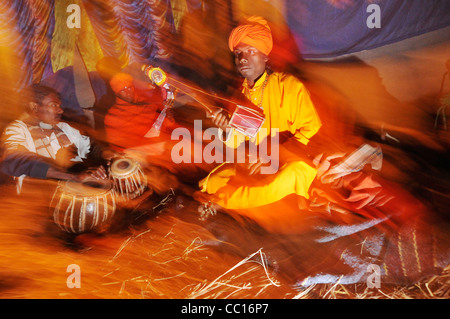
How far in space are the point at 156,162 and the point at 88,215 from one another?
63 cm

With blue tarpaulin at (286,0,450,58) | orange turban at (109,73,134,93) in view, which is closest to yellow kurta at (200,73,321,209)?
blue tarpaulin at (286,0,450,58)

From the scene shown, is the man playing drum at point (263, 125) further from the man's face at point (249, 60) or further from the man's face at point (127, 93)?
the man's face at point (127, 93)

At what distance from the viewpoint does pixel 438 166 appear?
9.09 feet

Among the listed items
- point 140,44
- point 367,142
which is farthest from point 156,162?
point 367,142

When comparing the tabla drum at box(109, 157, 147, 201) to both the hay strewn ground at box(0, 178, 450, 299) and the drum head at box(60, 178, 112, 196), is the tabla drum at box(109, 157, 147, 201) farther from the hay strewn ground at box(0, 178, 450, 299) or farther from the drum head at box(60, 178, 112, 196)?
the hay strewn ground at box(0, 178, 450, 299)

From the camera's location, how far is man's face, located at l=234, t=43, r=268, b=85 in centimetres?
282

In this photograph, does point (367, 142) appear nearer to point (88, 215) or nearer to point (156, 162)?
point (156, 162)

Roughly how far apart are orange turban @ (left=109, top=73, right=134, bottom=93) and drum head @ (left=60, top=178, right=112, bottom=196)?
2.32ft

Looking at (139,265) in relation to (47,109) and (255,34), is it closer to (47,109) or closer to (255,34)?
(47,109)

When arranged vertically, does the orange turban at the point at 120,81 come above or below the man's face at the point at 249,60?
below

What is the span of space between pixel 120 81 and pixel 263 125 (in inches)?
44.9

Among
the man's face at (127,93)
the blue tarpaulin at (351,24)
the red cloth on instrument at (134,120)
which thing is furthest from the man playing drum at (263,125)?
the man's face at (127,93)

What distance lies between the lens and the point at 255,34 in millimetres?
2791

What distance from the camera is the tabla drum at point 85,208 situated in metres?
2.87
